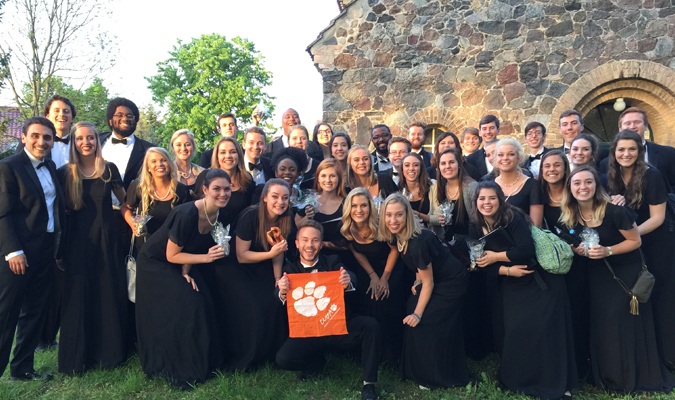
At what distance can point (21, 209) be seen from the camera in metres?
4.25

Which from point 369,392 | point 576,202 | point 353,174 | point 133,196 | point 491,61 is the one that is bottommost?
point 369,392

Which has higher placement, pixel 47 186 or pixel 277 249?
pixel 47 186

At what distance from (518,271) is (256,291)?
7.54 feet

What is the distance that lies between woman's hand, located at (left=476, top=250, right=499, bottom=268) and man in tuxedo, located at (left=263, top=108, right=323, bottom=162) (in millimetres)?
2889

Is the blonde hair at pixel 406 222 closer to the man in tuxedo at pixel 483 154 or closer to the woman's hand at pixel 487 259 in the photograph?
the woman's hand at pixel 487 259

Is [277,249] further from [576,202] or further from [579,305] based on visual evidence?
[579,305]

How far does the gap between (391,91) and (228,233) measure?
21.5 feet

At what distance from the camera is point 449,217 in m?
4.83

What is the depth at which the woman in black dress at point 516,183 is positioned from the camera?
4527mm

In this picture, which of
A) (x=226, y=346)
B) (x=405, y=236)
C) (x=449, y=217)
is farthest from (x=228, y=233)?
(x=449, y=217)

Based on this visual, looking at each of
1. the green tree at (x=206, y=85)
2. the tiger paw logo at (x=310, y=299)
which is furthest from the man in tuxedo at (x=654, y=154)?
the green tree at (x=206, y=85)

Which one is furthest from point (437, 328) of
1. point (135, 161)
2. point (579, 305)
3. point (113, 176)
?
point (135, 161)

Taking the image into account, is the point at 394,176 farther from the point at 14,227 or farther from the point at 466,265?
the point at 14,227

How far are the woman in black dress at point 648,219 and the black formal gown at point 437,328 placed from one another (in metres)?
1.69
